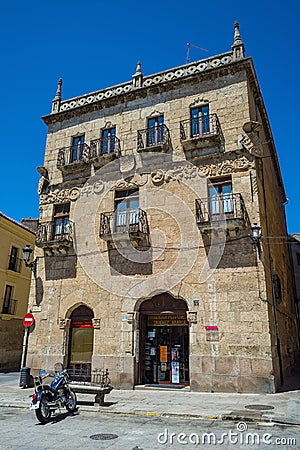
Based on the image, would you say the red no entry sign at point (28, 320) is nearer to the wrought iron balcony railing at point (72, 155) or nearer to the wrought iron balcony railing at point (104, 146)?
the wrought iron balcony railing at point (72, 155)

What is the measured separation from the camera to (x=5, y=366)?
73.2 ft

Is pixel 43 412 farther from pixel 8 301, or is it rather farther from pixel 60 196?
pixel 8 301

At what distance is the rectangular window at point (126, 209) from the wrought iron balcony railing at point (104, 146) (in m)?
1.98

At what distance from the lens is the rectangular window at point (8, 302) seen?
75.6ft

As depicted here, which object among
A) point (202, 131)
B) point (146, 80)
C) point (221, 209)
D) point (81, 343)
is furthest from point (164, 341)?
point (146, 80)

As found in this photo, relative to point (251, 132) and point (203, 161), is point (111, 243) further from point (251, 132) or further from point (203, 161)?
point (251, 132)

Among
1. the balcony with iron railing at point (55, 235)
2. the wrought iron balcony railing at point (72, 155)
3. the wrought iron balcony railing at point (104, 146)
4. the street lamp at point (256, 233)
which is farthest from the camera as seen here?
the wrought iron balcony railing at point (72, 155)

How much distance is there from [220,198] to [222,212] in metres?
0.59

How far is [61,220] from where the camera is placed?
16812 millimetres

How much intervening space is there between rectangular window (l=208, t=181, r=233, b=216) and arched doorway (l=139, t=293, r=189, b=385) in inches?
148

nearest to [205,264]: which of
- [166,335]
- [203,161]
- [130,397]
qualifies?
[166,335]

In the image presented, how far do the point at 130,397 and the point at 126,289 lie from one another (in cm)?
413

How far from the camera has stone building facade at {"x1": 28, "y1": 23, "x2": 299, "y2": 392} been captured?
12.4 meters

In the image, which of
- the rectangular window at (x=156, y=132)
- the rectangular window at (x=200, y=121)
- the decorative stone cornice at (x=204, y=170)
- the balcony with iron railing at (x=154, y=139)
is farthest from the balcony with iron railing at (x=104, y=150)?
the rectangular window at (x=200, y=121)
